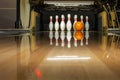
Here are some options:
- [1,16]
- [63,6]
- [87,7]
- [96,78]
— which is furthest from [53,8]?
[96,78]

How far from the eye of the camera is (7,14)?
20.8ft

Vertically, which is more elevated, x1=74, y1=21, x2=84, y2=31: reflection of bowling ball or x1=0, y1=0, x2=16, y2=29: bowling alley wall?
x1=0, y1=0, x2=16, y2=29: bowling alley wall

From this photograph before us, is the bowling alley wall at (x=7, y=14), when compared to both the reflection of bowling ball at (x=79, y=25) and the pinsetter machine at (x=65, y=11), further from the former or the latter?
the reflection of bowling ball at (x=79, y=25)

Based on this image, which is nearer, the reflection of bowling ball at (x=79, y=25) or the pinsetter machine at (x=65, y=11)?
the pinsetter machine at (x=65, y=11)

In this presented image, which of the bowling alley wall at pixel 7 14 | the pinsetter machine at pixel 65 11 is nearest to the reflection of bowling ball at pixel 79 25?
the pinsetter machine at pixel 65 11

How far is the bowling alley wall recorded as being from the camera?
6328 mm

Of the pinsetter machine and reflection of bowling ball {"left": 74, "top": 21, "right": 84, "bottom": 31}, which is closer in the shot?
the pinsetter machine

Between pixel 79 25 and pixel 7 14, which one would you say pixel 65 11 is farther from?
pixel 7 14

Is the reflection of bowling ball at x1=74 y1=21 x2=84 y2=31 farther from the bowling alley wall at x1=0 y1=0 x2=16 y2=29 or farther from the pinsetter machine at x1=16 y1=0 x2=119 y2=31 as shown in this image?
the bowling alley wall at x1=0 y1=0 x2=16 y2=29

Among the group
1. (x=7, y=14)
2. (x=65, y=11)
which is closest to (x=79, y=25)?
(x=65, y=11)

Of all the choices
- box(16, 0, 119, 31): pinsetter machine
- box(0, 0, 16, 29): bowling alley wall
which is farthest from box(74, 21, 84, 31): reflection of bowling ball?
box(0, 0, 16, 29): bowling alley wall

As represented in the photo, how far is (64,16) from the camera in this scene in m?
8.03

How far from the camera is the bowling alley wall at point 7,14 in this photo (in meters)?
6.33

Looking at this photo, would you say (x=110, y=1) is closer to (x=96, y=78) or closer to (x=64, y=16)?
(x=64, y=16)
